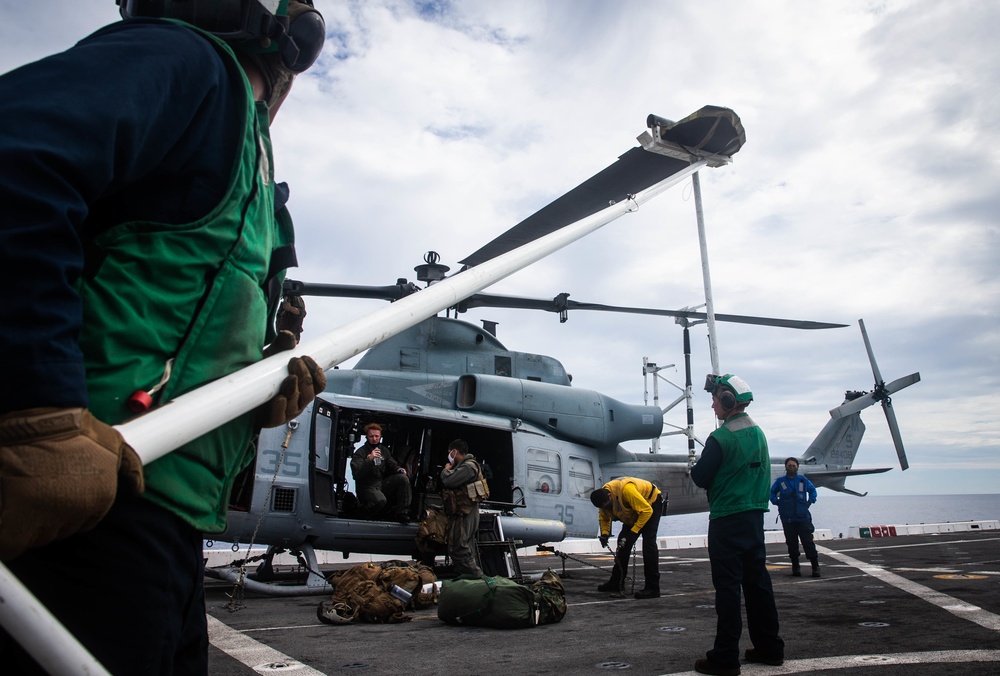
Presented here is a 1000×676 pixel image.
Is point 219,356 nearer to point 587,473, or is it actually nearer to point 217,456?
point 217,456

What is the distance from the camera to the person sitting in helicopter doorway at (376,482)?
8.49 metres

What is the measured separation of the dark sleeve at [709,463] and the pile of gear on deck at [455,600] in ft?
5.90

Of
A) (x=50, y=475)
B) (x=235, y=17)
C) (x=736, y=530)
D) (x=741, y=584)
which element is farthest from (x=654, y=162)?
(x=50, y=475)

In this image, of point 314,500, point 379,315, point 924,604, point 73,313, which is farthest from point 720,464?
point 314,500

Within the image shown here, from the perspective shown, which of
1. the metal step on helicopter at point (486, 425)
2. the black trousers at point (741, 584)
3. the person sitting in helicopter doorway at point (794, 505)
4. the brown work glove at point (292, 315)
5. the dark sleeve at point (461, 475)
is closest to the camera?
the brown work glove at point (292, 315)

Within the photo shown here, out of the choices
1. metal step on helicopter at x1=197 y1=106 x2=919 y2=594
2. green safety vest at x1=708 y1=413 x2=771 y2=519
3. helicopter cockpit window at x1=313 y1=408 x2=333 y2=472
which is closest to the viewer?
green safety vest at x1=708 y1=413 x2=771 y2=519

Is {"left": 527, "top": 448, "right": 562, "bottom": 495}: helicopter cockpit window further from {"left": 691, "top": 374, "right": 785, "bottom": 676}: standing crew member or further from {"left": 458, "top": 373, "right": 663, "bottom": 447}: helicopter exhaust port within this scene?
{"left": 691, "top": 374, "right": 785, "bottom": 676}: standing crew member

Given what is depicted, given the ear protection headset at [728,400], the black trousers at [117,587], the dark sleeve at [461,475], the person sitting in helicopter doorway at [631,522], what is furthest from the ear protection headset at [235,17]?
the person sitting in helicopter doorway at [631,522]

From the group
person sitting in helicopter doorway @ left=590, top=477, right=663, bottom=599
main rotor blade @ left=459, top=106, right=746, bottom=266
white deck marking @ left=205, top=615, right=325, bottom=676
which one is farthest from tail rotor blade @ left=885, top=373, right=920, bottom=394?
white deck marking @ left=205, top=615, right=325, bottom=676

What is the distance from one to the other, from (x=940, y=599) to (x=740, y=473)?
310 centimetres

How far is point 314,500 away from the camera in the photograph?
7.85m

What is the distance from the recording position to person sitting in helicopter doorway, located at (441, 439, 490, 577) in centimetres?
744

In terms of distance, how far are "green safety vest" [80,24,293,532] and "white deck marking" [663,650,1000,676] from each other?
3.16 meters

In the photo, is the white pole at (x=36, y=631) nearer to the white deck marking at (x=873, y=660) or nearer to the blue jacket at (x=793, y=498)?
the white deck marking at (x=873, y=660)
